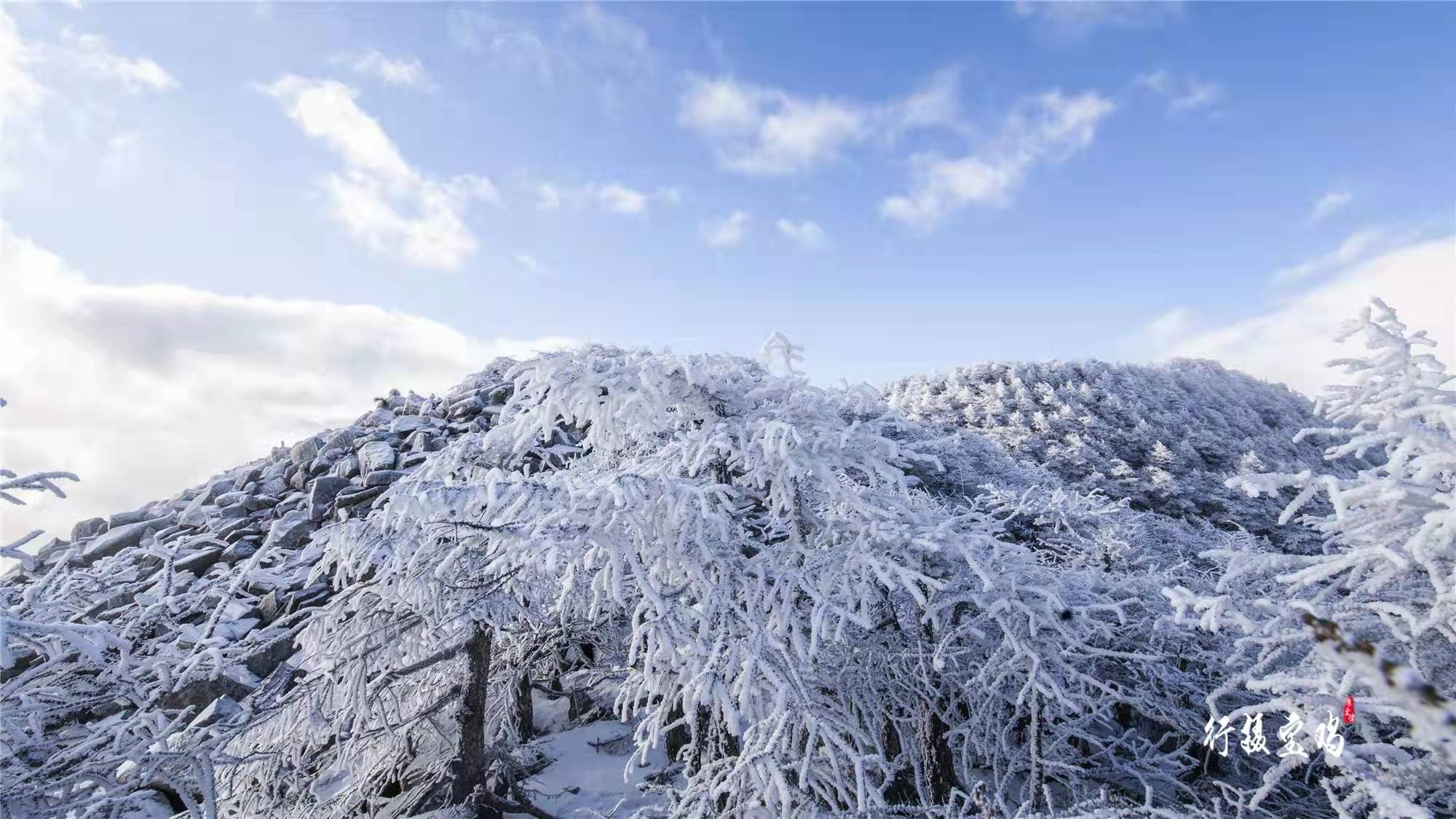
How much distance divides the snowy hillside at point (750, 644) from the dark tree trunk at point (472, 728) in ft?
0.09

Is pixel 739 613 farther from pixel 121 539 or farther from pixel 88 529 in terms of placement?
pixel 88 529

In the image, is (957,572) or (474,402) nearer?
(957,572)

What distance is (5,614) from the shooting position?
409cm

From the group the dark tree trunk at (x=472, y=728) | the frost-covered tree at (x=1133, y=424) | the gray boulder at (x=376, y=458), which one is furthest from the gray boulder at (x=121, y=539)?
the frost-covered tree at (x=1133, y=424)

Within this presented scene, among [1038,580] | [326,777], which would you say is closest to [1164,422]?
[1038,580]

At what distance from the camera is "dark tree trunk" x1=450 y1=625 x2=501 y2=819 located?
21.4 ft

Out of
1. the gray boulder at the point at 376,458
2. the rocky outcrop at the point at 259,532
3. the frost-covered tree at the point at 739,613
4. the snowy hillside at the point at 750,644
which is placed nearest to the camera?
the snowy hillside at the point at 750,644

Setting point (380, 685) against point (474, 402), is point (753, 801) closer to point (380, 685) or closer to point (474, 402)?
point (380, 685)

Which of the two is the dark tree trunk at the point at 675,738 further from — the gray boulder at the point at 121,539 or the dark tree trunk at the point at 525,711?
the gray boulder at the point at 121,539

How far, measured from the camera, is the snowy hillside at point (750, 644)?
3.77m

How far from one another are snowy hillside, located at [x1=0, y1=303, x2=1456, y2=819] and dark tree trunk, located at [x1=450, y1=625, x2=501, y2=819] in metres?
0.03

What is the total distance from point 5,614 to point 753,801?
501 cm

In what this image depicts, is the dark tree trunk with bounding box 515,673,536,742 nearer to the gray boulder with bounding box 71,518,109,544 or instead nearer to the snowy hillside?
the snowy hillside

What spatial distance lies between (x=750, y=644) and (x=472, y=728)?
395 centimetres
